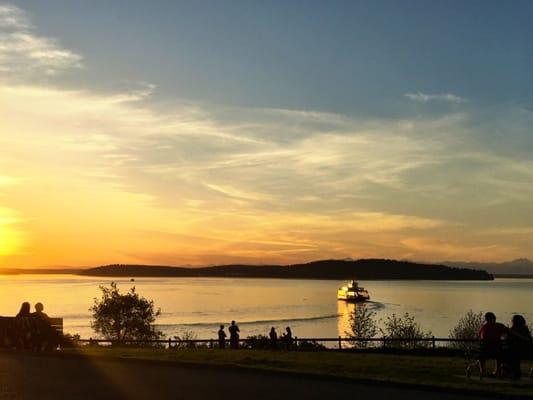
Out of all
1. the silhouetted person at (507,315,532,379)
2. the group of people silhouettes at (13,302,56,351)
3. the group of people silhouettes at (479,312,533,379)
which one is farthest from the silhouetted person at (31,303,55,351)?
the silhouetted person at (507,315,532,379)

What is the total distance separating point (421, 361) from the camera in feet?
71.6

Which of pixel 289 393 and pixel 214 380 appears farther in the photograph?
pixel 214 380

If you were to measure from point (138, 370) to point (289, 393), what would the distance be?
5.59 m

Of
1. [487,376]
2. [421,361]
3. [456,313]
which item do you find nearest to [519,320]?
[487,376]

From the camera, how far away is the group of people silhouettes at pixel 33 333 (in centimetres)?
2525

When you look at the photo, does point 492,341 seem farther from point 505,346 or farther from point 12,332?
point 12,332

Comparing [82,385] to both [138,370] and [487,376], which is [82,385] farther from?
Result: [487,376]

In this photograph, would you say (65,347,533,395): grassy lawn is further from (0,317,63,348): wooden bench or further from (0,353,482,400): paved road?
(0,317,63,348): wooden bench

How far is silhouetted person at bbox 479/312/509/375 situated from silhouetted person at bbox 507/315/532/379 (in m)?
0.24

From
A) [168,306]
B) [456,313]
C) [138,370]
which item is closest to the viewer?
[138,370]

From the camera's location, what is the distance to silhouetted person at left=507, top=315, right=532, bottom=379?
1769cm

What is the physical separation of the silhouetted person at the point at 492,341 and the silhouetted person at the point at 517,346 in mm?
245

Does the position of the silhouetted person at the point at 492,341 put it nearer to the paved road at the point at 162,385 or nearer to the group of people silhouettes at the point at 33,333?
the paved road at the point at 162,385

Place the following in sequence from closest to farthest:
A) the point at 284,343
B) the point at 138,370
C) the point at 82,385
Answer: the point at 82,385
the point at 138,370
the point at 284,343
